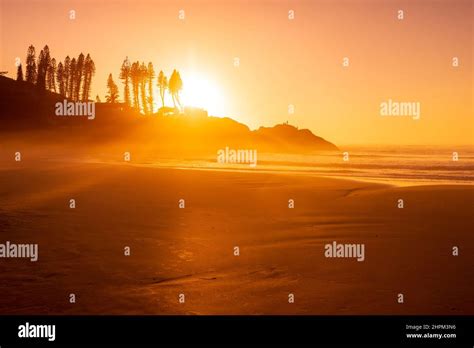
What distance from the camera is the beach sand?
25.3ft

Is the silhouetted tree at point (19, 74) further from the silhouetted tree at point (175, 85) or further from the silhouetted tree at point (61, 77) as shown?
the silhouetted tree at point (175, 85)

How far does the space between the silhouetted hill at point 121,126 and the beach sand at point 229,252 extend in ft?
154

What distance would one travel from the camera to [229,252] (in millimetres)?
10680

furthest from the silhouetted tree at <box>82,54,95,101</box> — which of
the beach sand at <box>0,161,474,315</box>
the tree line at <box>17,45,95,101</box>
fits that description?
the beach sand at <box>0,161,474,315</box>

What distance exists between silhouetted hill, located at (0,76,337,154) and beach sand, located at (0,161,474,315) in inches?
1846

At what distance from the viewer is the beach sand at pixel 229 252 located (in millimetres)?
7703

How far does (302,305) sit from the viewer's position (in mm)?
7562

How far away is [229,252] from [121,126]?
Result: 229 feet

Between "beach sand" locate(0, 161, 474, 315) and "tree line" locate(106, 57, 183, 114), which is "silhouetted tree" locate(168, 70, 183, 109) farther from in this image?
"beach sand" locate(0, 161, 474, 315)

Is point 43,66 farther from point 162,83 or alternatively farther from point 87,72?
point 162,83

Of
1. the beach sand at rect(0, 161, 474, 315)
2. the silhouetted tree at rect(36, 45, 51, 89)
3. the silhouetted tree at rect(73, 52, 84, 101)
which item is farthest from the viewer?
the silhouetted tree at rect(73, 52, 84, 101)

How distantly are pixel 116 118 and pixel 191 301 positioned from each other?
7888 centimetres

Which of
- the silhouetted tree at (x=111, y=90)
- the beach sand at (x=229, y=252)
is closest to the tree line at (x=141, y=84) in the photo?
the silhouetted tree at (x=111, y=90)

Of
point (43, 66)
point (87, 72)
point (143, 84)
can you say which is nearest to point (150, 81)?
point (143, 84)
